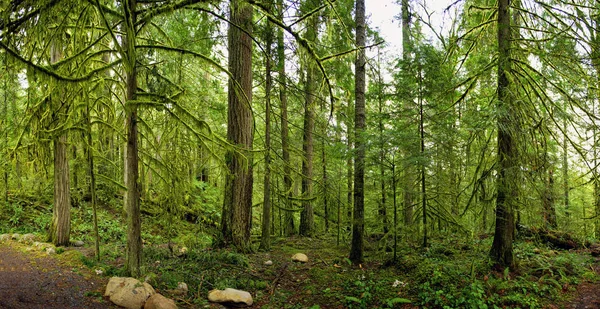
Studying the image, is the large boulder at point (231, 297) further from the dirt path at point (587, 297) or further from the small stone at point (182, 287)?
the dirt path at point (587, 297)

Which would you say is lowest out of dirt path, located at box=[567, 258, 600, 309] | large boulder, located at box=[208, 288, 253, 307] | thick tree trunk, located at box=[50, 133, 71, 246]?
dirt path, located at box=[567, 258, 600, 309]

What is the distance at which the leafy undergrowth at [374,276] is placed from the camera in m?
5.88

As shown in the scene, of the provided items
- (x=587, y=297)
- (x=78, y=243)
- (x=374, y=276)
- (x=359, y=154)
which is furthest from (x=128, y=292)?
(x=587, y=297)

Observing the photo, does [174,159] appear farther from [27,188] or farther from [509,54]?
[27,188]

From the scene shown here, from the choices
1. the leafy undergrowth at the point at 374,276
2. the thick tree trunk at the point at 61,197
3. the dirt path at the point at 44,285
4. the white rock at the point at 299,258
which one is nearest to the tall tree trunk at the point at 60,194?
the thick tree trunk at the point at 61,197

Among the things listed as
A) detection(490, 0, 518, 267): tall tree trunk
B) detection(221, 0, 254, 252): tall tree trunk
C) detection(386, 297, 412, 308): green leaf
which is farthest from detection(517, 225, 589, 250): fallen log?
detection(221, 0, 254, 252): tall tree trunk

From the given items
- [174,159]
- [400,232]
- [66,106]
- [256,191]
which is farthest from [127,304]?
[256,191]

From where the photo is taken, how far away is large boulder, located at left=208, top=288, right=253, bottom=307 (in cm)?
569

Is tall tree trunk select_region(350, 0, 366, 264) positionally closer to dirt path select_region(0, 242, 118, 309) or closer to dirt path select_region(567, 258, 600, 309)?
dirt path select_region(567, 258, 600, 309)

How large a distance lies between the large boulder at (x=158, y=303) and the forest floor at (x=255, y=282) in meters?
0.44

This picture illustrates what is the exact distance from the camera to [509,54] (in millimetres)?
6680

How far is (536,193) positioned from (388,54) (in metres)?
7.96

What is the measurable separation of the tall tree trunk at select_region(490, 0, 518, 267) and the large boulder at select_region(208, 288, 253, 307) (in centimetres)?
531

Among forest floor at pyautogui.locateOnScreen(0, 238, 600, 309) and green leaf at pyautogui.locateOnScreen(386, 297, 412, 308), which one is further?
green leaf at pyautogui.locateOnScreen(386, 297, 412, 308)
